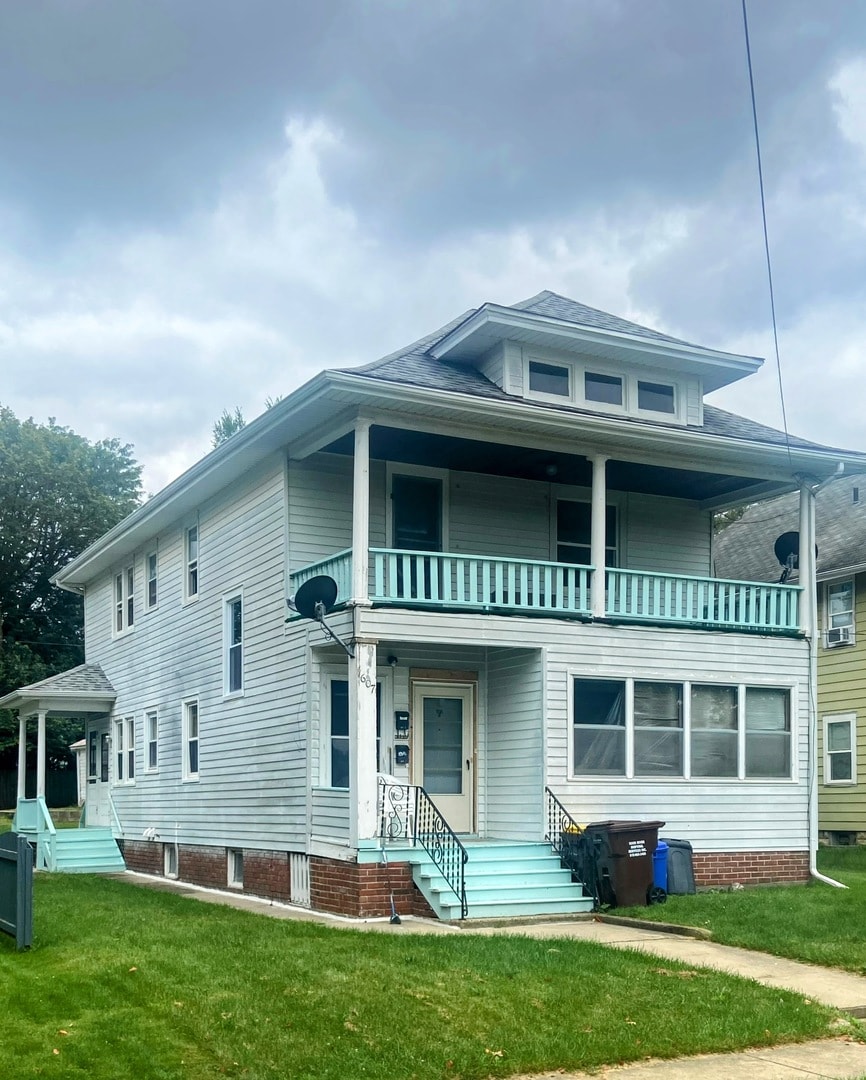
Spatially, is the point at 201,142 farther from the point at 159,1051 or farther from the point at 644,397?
the point at 159,1051

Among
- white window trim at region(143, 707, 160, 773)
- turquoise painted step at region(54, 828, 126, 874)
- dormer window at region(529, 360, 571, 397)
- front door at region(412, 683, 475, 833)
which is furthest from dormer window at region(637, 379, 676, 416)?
turquoise painted step at region(54, 828, 126, 874)

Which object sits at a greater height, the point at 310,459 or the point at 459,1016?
the point at 310,459

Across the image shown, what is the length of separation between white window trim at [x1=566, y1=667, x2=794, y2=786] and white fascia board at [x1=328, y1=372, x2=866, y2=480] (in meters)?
3.08

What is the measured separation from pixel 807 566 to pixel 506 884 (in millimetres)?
7138

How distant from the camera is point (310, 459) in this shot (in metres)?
17.7

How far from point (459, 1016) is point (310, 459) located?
1007 centimetres

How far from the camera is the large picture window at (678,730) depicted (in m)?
17.1

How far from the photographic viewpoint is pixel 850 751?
2542 centimetres

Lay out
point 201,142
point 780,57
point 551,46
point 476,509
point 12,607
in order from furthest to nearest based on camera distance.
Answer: point 12,607
point 476,509
point 201,142
point 551,46
point 780,57

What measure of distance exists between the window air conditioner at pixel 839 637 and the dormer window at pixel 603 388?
9880 millimetres

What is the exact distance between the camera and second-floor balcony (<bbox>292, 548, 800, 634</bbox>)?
15.9m

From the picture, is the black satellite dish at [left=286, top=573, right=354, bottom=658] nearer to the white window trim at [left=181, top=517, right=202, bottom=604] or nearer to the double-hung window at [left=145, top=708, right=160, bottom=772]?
the white window trim at [left=181, top=517, right=202, bottom=604]

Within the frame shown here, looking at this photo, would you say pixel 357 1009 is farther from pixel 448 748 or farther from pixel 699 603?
pixel 699 603

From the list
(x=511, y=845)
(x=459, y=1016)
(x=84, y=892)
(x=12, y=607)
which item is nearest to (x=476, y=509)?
(x=511, y=845)
